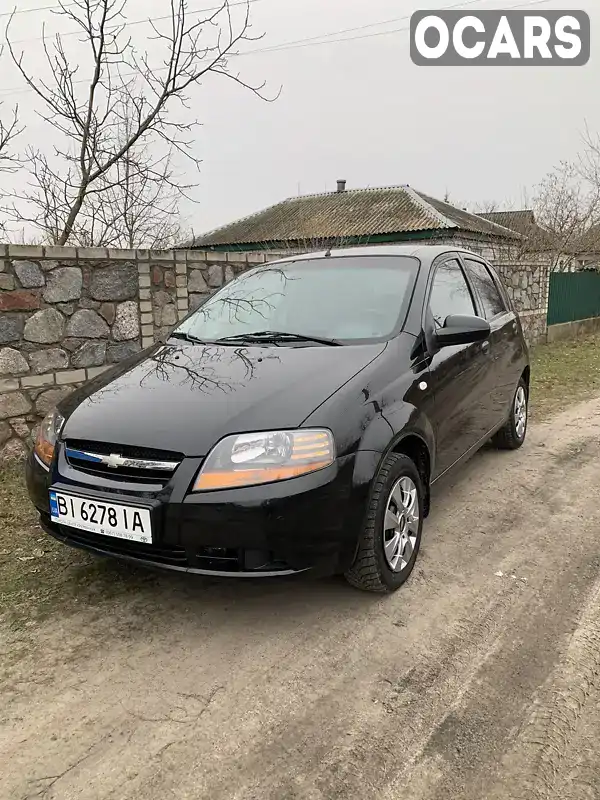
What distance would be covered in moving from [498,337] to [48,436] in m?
3.25

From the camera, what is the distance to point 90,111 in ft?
24.6

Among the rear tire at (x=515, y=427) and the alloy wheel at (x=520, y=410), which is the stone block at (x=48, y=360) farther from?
the alloy wheel at (x=520, y=410)

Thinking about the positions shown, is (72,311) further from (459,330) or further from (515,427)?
(515,427)

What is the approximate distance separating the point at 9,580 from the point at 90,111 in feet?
20.8

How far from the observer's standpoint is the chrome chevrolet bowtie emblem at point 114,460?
8.38ft

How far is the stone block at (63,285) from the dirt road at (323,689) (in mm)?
2884

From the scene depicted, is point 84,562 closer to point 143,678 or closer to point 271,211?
point 143,678

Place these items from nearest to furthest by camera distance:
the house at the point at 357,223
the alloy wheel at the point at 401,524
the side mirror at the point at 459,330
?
1. the alloy wheel at the point at 401,524
2. the side mirror at the point at 459,330
3. the house at the point at 357,223

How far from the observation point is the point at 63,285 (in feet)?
16.5

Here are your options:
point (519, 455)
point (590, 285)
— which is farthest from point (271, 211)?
point (519, 455)

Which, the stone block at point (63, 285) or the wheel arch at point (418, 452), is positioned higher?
the stone block at point (63, 285)

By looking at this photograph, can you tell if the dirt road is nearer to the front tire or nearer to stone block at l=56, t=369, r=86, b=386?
the front tire

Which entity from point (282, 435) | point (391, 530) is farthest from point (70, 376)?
point (391, 530)

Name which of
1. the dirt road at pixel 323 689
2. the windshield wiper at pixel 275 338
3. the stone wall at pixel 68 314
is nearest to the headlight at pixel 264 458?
the dirt road at pixel 323 689
